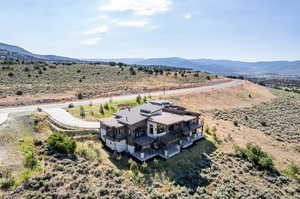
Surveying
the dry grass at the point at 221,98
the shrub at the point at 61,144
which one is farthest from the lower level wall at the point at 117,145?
the dry grass at the point at 221,98

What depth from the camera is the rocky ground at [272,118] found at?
3559cm

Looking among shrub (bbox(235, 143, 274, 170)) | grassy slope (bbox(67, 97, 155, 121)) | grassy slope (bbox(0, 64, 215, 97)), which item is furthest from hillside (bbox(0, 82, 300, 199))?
grassy slope (bbox(0, 64, 215, 97))

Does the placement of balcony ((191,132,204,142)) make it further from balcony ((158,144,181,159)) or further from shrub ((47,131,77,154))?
shrub ((47,131,77,154))

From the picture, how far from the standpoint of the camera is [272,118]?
42.5 meters

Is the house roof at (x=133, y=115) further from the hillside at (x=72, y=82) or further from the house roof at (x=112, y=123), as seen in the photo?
the hillside at (x=72, y=82)

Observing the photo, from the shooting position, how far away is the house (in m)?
21.6

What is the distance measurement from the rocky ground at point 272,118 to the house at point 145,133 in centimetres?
1755

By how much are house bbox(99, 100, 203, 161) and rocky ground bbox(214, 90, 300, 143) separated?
17.5 metres

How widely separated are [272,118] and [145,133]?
113ft

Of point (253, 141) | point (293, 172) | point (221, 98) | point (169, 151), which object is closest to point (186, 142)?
point (169, 151)

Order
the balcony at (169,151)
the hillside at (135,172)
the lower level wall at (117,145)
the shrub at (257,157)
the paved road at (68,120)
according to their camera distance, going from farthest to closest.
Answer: the paved road at (68,120)
the shrub at (257,157)
the lower level wall at (117,145)
the balcony at (169,151)
the hillside at (135,172)

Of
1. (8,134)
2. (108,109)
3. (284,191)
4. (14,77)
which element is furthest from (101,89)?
(284,191)

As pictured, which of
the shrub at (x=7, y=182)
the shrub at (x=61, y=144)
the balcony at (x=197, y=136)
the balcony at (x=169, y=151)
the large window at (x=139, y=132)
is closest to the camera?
the shrub at (x=7, y=182)

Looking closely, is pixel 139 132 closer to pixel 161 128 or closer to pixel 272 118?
pixel 161 128
